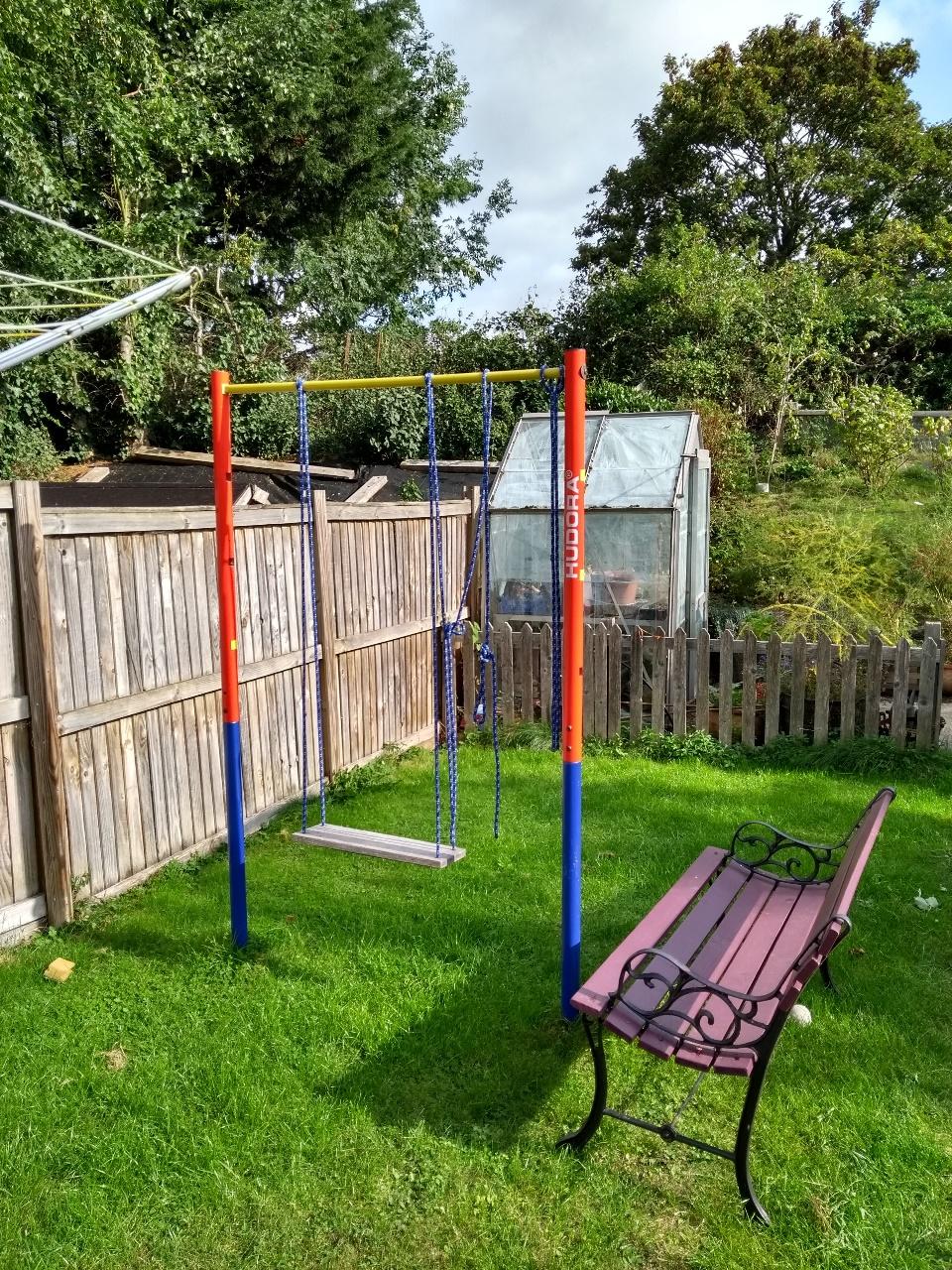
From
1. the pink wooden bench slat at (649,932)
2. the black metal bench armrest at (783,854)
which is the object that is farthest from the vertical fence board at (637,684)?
the pink wooden bench slat at (649,932)

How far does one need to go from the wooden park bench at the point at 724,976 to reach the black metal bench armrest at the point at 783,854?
0.12 m

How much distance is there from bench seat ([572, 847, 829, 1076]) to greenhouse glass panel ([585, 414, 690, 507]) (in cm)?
443

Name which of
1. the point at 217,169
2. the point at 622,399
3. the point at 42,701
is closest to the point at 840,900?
the point at 42,701

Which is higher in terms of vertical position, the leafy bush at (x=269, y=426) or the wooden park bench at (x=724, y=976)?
the leafy bush at (x=269, y=426)

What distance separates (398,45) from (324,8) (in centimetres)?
562

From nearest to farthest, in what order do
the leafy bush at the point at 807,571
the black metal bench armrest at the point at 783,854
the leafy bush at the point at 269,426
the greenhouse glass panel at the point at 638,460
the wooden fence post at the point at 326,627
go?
the black metal bench armrest at the point at 783,854, the wooden fence post at the point at 326,627, the greenhouse glass panel at the point at 638,460, the leafy bush at the point at 807,571, the leafy bush at the point at 269,426

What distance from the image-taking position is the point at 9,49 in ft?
42.7

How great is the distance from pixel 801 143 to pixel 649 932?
91.9 ft

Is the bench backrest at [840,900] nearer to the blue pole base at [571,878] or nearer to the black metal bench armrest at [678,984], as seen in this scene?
the black metal bench armrest at [678,984]

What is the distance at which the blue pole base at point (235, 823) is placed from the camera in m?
4.34

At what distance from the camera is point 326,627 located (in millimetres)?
6738

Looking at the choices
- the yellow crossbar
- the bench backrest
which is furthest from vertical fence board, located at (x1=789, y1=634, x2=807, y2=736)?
the yellow crossbar

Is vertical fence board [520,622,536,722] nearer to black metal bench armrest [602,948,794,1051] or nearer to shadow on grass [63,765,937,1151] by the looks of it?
shadow on grass [63,765,937,1151]

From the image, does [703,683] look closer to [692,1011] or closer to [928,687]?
[928,687]
